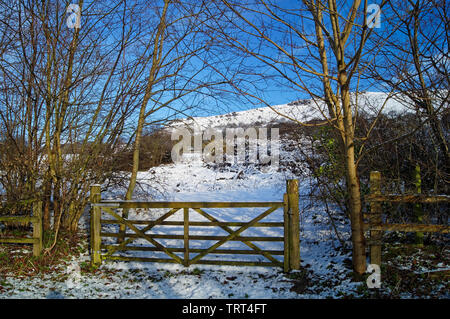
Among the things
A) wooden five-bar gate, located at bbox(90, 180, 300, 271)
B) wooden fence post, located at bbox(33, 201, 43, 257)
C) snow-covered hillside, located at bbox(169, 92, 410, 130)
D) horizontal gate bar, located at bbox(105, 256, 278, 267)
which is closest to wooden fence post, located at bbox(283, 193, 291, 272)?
wooden five-bar gate, located at bbox(90, 180, 300, 271)

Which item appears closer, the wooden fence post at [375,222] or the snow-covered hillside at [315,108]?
the wooden fence post at [375,222]

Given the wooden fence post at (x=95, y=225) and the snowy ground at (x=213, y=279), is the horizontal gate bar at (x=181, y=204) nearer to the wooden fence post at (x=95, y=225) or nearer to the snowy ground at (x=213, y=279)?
the wooden fence post at (x=95, y=225)

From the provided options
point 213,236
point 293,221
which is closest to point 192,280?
point 213,236

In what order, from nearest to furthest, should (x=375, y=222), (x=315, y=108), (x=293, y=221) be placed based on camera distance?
(x=375, y=222) < (x=293, y=221) < (x=315, y=108)

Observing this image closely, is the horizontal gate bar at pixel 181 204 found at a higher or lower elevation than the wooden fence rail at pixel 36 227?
higher

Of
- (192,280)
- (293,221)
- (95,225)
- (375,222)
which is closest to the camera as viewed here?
(375,222)

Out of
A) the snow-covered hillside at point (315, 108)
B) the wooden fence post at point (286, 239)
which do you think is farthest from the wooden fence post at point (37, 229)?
the wooden fence post at point (286, 239)

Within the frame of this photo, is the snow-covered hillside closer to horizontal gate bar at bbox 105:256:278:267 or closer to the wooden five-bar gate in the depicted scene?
the wooden five-bar gate

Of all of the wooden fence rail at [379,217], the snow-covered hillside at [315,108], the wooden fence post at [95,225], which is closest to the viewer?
the wooden fence rail at [379,217]

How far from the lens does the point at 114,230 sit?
26.8ft

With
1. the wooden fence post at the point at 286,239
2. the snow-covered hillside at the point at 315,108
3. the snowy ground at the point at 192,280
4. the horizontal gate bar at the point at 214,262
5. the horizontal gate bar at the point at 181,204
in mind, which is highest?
the snow-covered hillside at the point at 315,108

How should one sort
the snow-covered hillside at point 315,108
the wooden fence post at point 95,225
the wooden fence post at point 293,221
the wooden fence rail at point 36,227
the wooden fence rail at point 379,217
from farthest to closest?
the wooden fence post at point 95,225 → the wooden fence rail at point 36,227 → the snow-covered hillside at point 315,108 → the wooden fence post at point 293,221 → the wooden fence rail at point 379,217

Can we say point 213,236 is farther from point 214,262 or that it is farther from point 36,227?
point 36,227
